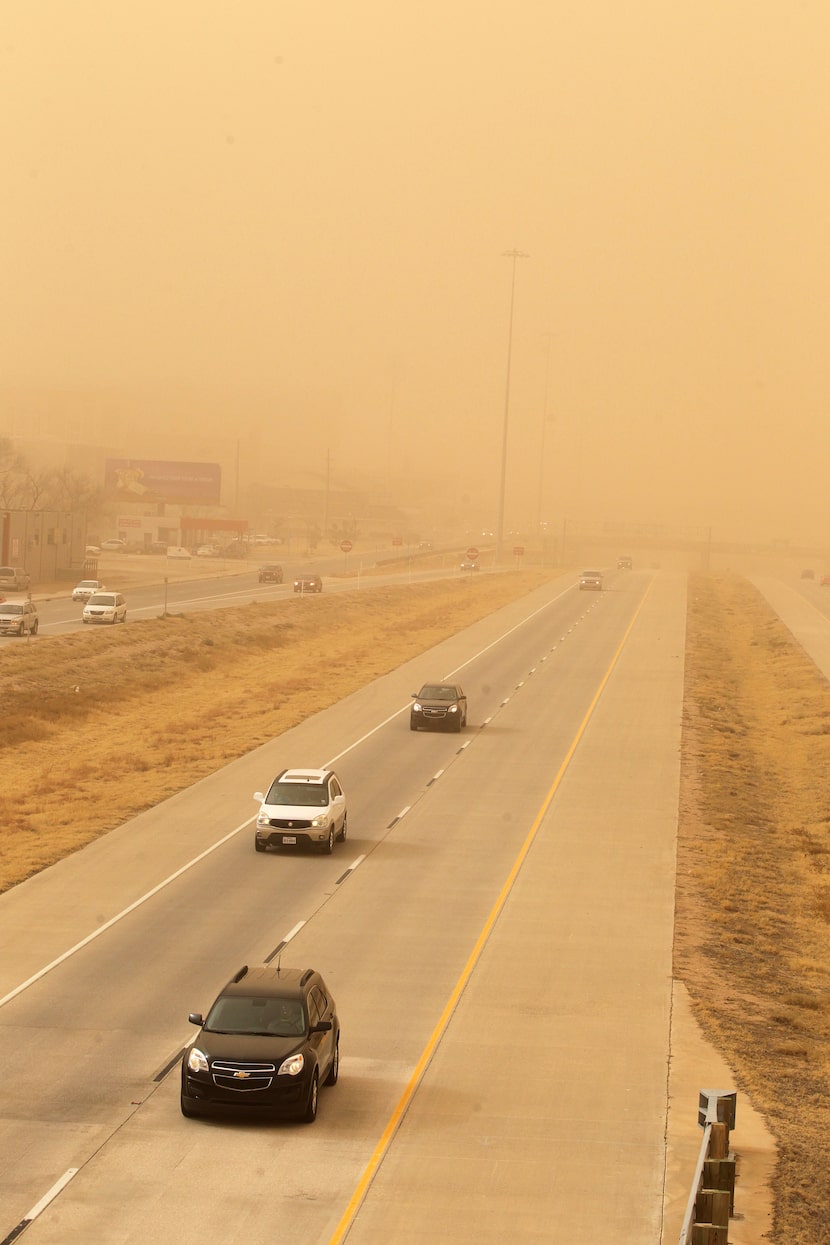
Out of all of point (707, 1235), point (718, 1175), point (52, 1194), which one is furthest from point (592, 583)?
point (707, 1235)

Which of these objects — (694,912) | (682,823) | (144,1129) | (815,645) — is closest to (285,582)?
(815,645)

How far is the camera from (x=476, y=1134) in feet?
59.5

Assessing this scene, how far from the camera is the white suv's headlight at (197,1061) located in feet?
58.3

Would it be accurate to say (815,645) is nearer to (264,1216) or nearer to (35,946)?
(35,946)

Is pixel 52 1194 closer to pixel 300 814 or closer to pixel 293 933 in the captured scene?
pixel 293 933

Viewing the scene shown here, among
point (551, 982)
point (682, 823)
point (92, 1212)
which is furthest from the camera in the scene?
point (682, 823)

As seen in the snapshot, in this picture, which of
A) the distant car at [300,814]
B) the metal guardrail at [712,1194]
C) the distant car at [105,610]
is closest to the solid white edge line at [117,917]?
the distant car at [300,814]

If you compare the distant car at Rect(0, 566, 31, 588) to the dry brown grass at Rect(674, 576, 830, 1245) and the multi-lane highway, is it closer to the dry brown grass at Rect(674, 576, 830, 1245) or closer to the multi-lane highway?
the dry brown grass at Rect(674, 576, 830, 1245)

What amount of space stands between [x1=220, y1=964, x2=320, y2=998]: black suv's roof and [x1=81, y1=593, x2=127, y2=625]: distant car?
214 feet

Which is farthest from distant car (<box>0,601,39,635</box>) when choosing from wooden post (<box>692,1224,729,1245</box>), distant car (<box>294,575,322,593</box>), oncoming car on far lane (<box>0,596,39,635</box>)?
wooden post (<box>692,1224,729,1245</box>)

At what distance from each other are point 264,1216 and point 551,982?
34.3 ft

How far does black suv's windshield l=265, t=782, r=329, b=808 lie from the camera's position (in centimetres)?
3444

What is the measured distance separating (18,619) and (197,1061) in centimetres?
6106

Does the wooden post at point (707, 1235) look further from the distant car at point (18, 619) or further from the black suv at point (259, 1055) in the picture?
the distant car at point (18, 619)
